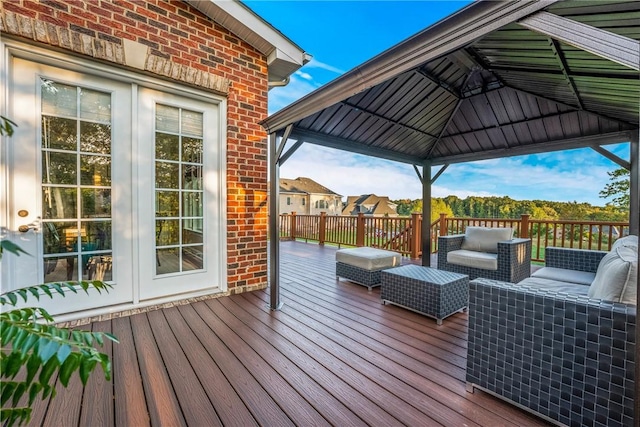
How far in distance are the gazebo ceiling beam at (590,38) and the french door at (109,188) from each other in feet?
10.8

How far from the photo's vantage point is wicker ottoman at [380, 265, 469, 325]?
2.88m

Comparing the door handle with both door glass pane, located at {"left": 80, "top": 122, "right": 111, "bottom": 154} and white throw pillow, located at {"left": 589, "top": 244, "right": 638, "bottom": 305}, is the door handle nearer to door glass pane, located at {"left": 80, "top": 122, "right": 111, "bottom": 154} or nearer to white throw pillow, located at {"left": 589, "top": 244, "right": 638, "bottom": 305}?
door glass pane, located at {"left": 80, "top": 122, "right": 111, "bottom": 154}

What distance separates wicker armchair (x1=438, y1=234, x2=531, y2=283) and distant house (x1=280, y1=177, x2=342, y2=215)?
1819 centimetres

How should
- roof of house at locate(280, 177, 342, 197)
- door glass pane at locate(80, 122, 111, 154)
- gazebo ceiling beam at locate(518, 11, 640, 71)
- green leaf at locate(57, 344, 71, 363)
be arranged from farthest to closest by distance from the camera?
roof of house at locate(280, 177, 342, 197), door glass pane at locate(80, 122, 111, 154), gazebo ceiling beam at locate(518, 11, 640, 71), green leaf at locate(57, 344, 71, 363)

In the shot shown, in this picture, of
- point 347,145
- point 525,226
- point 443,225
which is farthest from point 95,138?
point 525,226

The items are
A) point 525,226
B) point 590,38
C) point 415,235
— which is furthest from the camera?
point 415,235

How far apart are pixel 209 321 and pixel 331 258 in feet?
12.6

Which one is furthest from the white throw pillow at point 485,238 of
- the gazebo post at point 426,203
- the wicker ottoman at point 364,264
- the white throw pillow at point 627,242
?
the white throw pillow at point 627,242

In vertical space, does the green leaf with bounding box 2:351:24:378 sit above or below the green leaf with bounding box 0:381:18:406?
above

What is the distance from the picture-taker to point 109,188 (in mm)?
2885

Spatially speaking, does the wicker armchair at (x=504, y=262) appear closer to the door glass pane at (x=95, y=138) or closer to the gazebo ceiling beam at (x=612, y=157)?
the gazebo ceiling beam at (x=612, y=157)

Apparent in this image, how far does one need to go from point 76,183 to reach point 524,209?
12.7 meters

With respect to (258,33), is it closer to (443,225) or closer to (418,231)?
(418,231)

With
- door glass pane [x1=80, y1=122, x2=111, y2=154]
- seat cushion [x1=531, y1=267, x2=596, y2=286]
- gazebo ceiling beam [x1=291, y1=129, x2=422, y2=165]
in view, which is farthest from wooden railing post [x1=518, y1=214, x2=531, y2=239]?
door glass pane [x1=80, y1=122, x2=111, y2=154]
